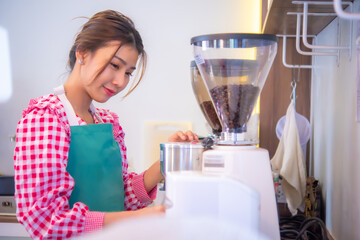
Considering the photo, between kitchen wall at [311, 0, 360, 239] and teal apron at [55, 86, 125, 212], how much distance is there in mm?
567

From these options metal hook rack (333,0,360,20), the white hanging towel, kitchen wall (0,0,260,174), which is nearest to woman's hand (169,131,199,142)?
the white hanging towel

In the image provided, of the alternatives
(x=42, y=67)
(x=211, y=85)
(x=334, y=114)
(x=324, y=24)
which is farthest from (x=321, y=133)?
(x=42, y=67)

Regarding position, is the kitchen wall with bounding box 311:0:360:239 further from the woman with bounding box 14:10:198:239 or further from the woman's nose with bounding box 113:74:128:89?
the woman's nose with bounding box 113:74:128:89

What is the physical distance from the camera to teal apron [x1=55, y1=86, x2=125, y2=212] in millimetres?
808

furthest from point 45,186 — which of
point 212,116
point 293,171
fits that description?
point 293,171

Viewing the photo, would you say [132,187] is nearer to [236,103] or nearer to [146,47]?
[236,103]

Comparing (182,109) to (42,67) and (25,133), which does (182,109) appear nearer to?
(42,67)

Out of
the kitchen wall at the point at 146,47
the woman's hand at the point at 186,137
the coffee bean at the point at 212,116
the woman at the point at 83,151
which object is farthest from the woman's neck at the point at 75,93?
the kitchen wall at the point at 146,47

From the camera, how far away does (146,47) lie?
74.1 inches

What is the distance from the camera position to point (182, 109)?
74.0 inches

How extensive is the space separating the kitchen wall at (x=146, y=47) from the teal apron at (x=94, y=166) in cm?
97

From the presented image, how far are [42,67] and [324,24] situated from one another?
1501mm

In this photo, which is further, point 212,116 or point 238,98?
point 212,116

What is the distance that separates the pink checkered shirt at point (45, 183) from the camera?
64cm
